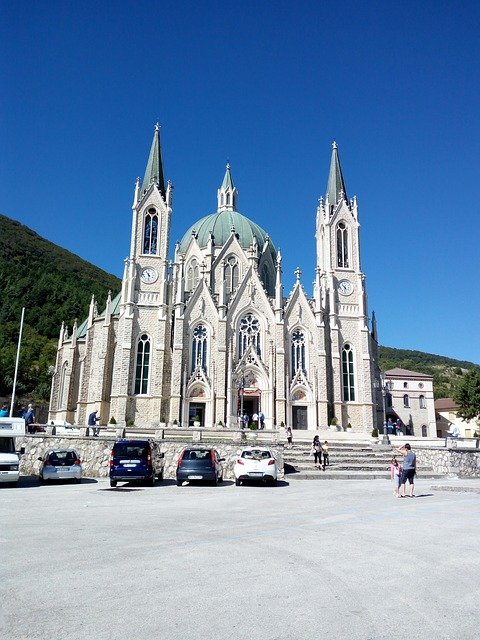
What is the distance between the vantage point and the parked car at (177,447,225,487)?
20.2 metres

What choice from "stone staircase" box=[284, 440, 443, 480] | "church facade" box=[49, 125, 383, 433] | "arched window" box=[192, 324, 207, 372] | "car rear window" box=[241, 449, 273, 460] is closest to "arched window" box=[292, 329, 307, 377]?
"church facade" box=[49, 125, 383, 433]

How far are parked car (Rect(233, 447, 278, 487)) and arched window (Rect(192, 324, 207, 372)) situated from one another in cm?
2393

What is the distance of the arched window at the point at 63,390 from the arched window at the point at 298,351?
20.9 metres

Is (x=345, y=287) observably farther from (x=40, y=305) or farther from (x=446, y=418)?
(x=40, y=305)

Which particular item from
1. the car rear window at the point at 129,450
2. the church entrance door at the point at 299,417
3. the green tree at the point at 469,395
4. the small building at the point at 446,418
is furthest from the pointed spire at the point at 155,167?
the small building at the point at 446,418

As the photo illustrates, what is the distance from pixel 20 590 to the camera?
5941 mm

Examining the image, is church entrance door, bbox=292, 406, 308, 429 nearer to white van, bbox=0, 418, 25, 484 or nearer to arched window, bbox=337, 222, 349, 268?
arched window, bbox=337, 222, 349, 268

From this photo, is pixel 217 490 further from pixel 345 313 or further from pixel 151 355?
pixel 345 313

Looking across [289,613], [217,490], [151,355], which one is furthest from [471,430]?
[289,613]

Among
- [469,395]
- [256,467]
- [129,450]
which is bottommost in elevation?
[256,467]

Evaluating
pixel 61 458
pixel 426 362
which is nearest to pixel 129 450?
pixel 61 458

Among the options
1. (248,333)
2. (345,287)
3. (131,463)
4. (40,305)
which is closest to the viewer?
(131,463)

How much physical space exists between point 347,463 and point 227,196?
44694 millimetres

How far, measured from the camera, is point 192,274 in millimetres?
55438
